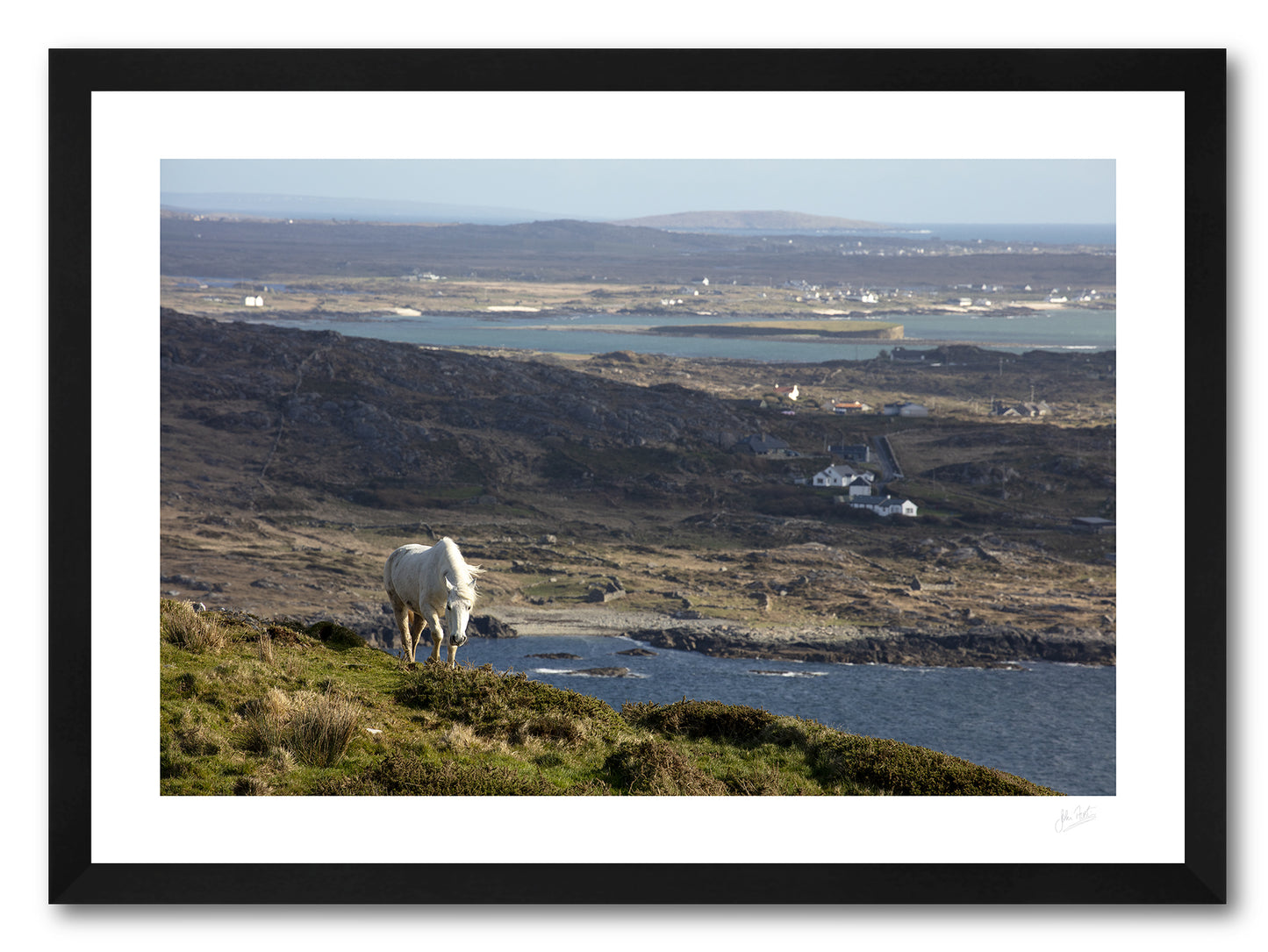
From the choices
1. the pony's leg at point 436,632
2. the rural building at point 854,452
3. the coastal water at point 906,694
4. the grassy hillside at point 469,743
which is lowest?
the coastal water at point 906,694

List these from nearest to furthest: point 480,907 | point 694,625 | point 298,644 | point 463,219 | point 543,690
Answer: point 480,907, point 543,690, point 298,644, point 694,625, point 463,219

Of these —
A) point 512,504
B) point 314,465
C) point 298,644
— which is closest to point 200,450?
point 314,465

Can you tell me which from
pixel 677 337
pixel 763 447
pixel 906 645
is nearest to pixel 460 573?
pixel 906 645

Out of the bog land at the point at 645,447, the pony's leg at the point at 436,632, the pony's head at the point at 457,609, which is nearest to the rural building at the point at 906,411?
the bog land at the point at 645,447

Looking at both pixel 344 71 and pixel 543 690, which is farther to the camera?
pixel 543 690

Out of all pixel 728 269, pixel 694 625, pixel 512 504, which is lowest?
pixel 694 625

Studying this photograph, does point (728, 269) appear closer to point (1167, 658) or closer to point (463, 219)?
point (463, 219)

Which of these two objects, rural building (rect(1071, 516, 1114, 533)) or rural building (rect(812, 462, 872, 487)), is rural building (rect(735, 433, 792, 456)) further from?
rural building (rect(1071, 516, 1114, 533))
